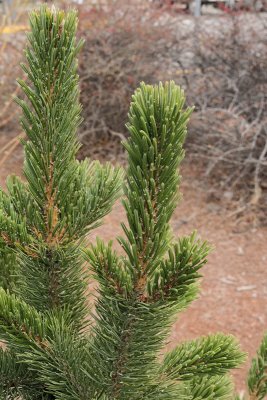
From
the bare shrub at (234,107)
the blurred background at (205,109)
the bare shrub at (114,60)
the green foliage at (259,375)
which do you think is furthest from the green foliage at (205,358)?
the bare shrub at (114,60)

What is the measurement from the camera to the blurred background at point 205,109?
235 inches

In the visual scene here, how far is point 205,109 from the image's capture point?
766 cm

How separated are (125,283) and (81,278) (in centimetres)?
29

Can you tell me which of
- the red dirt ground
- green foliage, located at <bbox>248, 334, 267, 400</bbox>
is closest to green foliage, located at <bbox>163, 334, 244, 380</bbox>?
green foliage, located at <bbox>248, 334, 267, 400</bbox>

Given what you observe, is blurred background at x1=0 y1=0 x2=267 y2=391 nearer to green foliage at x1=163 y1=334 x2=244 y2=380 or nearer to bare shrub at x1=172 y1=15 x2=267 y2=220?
bare shrub at x1=172 y1=15 x2=267 y2=220

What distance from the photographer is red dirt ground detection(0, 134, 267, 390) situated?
5039mm

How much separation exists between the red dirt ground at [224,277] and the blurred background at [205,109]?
1 cm

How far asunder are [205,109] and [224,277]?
2796 millimetres

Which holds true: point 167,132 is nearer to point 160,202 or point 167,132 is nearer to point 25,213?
point 160,202

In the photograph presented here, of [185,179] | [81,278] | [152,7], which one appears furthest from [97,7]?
[81,278]

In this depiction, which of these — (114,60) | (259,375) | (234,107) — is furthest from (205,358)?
(114,60)

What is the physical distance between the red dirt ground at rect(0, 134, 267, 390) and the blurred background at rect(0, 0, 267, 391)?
0.01 m

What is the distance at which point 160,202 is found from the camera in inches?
38.7

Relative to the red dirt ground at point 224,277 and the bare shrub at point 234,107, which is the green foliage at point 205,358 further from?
the bare shrub at point 234,107
